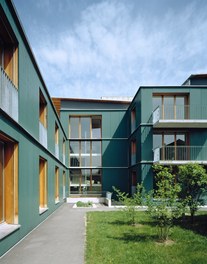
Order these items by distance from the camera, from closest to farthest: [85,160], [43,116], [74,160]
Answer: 1. [43,116]
2. [85,160]
3. [74,160]

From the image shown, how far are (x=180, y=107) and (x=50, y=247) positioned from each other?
15.9 metres

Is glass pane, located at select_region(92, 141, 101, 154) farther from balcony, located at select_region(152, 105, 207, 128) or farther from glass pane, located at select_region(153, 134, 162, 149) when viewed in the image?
balcony, located at select_region(152, 105, 207, 128)

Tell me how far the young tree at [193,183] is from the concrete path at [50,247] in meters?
4.39

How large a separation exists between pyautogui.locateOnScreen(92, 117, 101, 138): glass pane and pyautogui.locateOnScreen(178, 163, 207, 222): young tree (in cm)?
1559

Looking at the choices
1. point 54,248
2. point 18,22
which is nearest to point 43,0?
point 18,22

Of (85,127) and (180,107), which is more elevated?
(180,107)

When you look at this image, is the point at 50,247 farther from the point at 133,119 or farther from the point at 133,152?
the point at 133,119

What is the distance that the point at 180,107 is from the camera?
20.5m

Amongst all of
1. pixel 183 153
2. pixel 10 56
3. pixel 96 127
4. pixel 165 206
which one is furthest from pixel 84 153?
pixel 10 56

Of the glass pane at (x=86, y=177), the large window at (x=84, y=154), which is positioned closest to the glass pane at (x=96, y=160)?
the large window at (x=84, y=154)

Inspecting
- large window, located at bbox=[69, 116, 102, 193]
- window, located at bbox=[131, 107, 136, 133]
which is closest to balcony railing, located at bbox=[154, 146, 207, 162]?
window, located at bbox=[131, 107, 136, 133]

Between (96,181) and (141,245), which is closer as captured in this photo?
(141,245)

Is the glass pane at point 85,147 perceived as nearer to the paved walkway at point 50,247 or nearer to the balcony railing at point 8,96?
the paved walkway at point 50,247

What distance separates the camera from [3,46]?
313 inches
